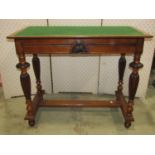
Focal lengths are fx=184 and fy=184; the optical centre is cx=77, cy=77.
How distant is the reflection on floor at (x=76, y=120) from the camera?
1.56m

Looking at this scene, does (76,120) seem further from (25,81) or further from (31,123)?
(25,81)

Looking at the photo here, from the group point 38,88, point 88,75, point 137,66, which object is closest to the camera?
point 137,66

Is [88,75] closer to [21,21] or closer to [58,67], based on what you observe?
[58,67]

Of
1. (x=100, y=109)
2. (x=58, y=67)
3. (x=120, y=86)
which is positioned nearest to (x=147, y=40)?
(x=120, y=86)

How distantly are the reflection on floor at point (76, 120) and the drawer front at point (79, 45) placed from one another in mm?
676

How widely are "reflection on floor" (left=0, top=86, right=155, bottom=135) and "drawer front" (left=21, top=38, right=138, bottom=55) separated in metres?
0.68

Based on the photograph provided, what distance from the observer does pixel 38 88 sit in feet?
6.30

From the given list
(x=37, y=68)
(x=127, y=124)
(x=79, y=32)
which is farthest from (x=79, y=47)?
(x=127, y=124)

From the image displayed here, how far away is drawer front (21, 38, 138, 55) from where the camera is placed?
4.24 ft

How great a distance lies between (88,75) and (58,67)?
34 cm

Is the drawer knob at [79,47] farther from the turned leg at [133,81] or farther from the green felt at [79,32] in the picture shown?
the turned leg at [133,81]

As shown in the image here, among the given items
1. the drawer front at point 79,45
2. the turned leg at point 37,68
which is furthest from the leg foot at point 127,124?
the turned leg at point 37,68

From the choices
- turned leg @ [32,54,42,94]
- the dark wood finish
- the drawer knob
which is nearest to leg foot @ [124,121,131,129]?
the dark wood finish

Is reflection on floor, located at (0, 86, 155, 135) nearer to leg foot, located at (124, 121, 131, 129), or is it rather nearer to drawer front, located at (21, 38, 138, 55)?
leg foot, located at (124, 121, 131, 129)
